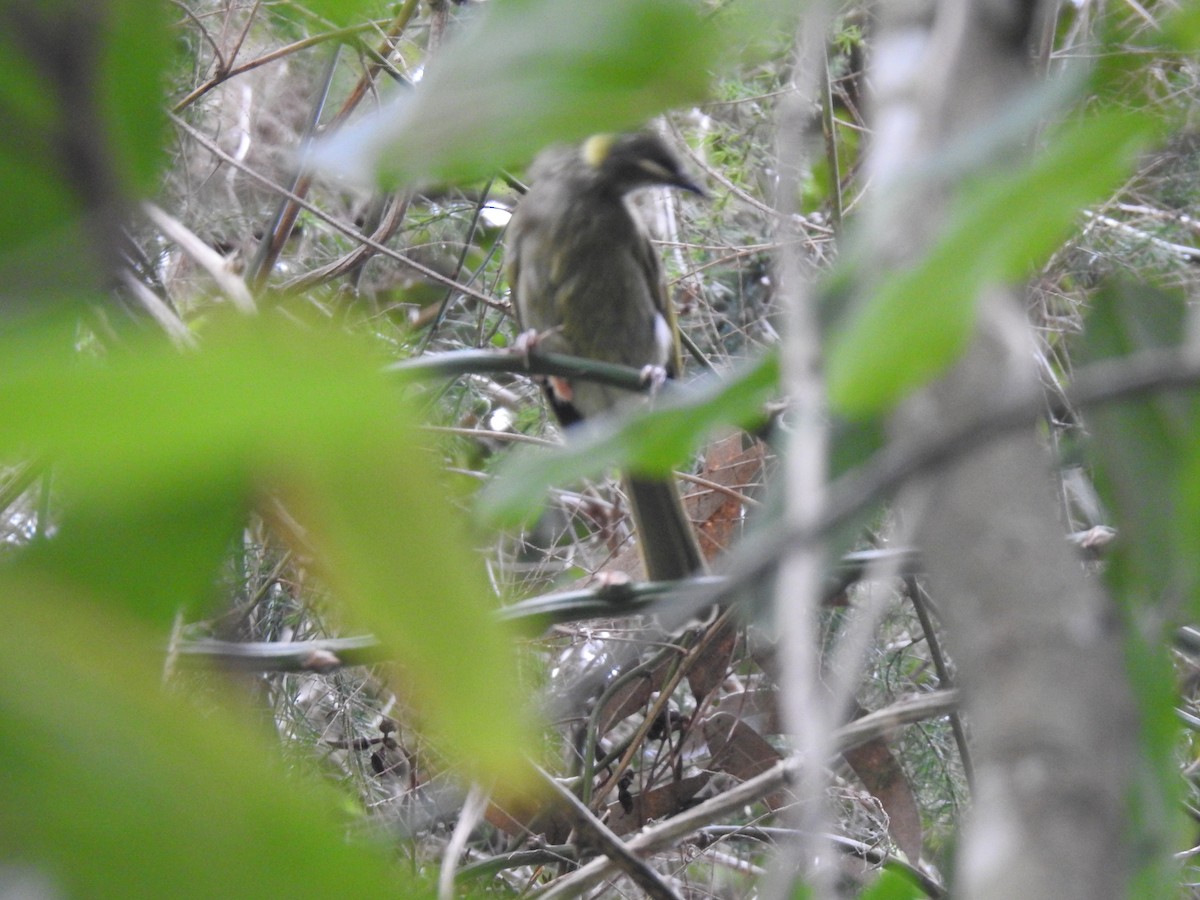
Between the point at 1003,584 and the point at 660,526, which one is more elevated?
the point at 1003,584

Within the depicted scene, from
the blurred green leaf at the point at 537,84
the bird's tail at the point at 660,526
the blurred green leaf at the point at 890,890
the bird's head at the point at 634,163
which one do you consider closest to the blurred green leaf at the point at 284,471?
the blurred green leaf at the point at 537,84

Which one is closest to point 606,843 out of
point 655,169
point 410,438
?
point 410,438

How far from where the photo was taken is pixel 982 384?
0.42 meters

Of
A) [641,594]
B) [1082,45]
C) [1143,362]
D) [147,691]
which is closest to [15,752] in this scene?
[147,691]

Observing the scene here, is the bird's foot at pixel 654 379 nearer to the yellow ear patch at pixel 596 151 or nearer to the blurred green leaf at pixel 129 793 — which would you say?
the yellow ear patch at pixel 596 151

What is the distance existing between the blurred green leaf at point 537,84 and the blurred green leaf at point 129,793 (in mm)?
161

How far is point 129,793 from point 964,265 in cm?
27

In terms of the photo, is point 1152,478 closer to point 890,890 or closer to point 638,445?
point 638,445

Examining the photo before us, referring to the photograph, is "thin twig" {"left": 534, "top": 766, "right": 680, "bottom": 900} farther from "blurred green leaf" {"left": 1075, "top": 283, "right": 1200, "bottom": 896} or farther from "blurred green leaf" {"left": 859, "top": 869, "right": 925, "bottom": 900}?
"blurred green leaf" {"left": 1075, "top": 283, "right": 1200, "bottom": 896}

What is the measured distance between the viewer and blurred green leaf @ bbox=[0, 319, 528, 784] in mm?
230

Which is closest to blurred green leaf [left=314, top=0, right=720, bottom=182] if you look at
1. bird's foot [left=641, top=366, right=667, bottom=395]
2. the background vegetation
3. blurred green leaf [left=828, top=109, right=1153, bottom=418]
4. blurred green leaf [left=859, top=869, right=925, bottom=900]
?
the background vegetation

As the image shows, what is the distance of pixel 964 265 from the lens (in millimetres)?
367

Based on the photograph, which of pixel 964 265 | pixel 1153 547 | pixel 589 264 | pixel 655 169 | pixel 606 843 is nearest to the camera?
pixel 964 265

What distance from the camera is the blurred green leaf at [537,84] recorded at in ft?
1.19
